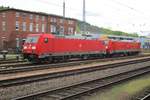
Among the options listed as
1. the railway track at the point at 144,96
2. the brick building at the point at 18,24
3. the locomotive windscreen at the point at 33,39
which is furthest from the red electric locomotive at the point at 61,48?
the brick building at the point at 18,24

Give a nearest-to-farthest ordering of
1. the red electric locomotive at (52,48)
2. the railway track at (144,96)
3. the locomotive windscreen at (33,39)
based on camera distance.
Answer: the railway track at (144,96)
the red electric locomotive at (52,48)
the locomotive windscreen at (33,39)

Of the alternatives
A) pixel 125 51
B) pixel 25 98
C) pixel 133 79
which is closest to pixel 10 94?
pixel 25 98

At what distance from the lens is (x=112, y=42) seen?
42.8 metres

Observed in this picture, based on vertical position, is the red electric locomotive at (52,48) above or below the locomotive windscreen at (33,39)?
below

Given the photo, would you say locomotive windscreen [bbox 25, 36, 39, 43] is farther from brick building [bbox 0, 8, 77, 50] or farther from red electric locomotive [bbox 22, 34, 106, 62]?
brick building [bbox 0, 8, 77, 50]

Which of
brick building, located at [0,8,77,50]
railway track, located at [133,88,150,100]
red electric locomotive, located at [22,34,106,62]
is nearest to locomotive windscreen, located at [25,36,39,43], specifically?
red electric locomotive, located at [22,34,106,62]

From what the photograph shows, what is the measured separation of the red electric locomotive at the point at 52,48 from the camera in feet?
92.6

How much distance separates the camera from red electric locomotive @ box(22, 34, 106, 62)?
92.6ft

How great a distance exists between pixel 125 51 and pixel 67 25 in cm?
3786

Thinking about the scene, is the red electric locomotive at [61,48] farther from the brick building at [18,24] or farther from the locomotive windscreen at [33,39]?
the brick building at [18,24]

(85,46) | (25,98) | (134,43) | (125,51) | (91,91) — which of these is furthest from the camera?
(134,43)

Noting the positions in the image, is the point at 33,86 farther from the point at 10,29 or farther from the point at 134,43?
the point at 10,29

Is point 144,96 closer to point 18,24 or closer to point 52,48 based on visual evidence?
point 52,48

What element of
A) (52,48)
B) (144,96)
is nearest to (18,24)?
(52,48)
